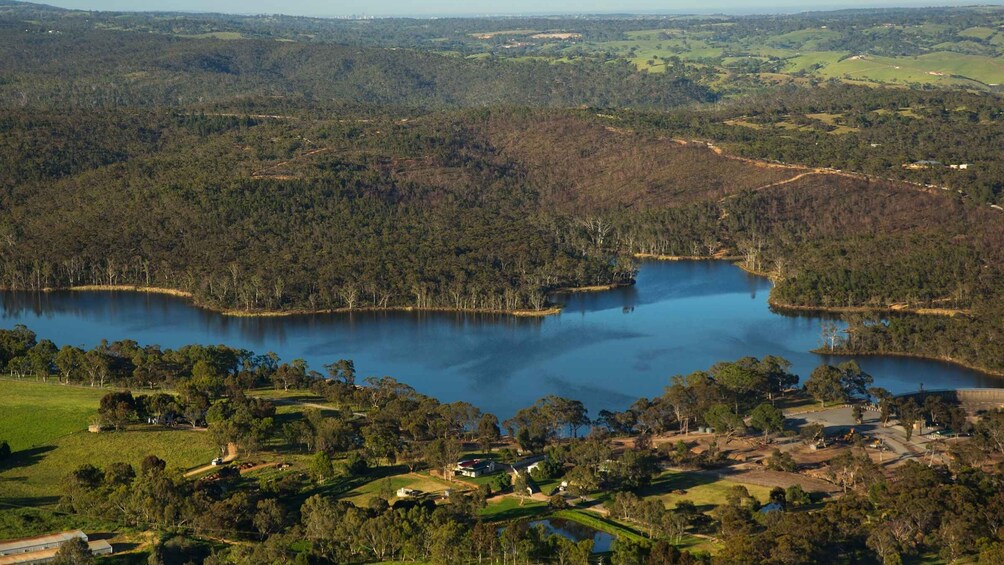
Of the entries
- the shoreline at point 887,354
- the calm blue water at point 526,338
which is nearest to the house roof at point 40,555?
the calm blue water at point 526,338

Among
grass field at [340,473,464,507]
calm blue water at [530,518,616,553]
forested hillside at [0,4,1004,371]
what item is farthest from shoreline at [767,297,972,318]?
calm blue water at [530,518,616,553]

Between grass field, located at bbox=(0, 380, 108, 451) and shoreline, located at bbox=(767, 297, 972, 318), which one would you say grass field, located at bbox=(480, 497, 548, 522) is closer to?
grass field, located at bbox=(0, 380, 108, 451)

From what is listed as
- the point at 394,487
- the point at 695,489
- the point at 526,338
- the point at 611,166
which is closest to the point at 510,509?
the point at 394,487

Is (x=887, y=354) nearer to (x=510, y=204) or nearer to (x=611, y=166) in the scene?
(x=510, y=204)

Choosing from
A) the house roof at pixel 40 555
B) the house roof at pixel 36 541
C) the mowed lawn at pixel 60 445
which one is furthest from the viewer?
the mowed lawn at pixel 60 445

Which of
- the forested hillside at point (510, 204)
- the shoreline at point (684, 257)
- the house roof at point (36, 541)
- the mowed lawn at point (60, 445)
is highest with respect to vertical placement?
the forested hillside at point (510, 204)

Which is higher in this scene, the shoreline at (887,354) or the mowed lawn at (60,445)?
the mowed lawn at (60,445)

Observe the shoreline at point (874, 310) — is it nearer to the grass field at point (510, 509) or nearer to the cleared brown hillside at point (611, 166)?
the cleared brown hillside at point (611, 166)
